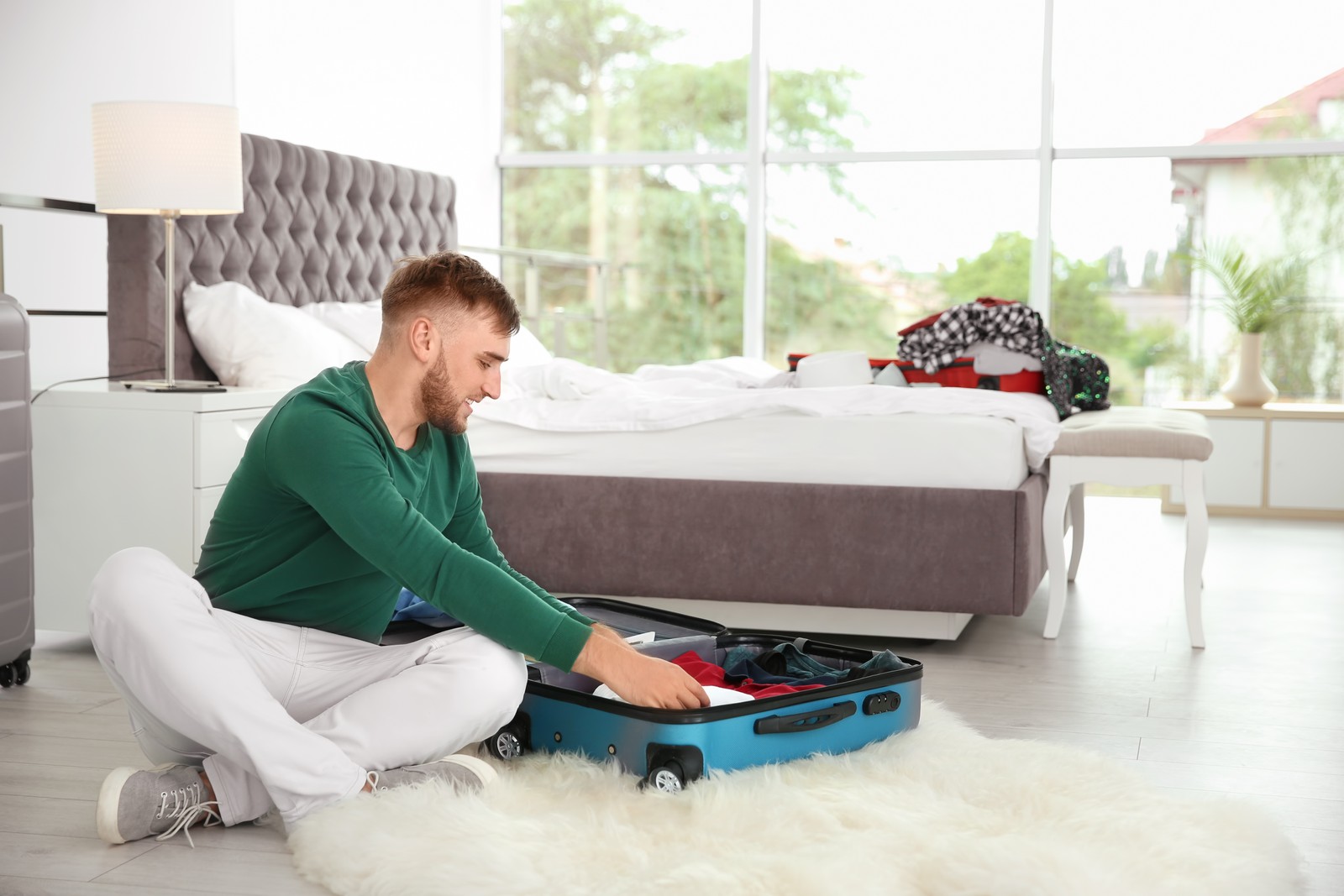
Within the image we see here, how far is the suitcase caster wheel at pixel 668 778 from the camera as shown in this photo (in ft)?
6.35

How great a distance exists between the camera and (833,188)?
687 centimetres

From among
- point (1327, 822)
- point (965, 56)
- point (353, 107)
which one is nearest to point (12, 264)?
point (353, 107)

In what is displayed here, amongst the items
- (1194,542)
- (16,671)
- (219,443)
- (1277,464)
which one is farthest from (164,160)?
(1277,464)

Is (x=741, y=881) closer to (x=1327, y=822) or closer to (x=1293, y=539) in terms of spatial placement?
(x=1327, y=822)

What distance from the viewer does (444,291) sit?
198 cm

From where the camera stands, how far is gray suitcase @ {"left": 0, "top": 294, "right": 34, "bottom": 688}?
2.68 m

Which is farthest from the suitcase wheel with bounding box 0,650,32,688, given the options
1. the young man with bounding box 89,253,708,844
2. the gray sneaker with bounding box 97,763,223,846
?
the gray sneaker with bounding box 97,763,223,846

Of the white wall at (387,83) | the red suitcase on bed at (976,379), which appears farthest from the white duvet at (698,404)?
the white wall at (387,83)

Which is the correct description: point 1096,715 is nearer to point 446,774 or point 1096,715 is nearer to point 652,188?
point 446,774

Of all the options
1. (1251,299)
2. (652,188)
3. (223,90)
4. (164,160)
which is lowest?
(1251,299)

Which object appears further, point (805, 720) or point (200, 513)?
point (200, 513)

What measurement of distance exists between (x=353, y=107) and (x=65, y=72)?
1846mm

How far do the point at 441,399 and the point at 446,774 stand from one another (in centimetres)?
55

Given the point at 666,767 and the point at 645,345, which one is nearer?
the point at 666,767
